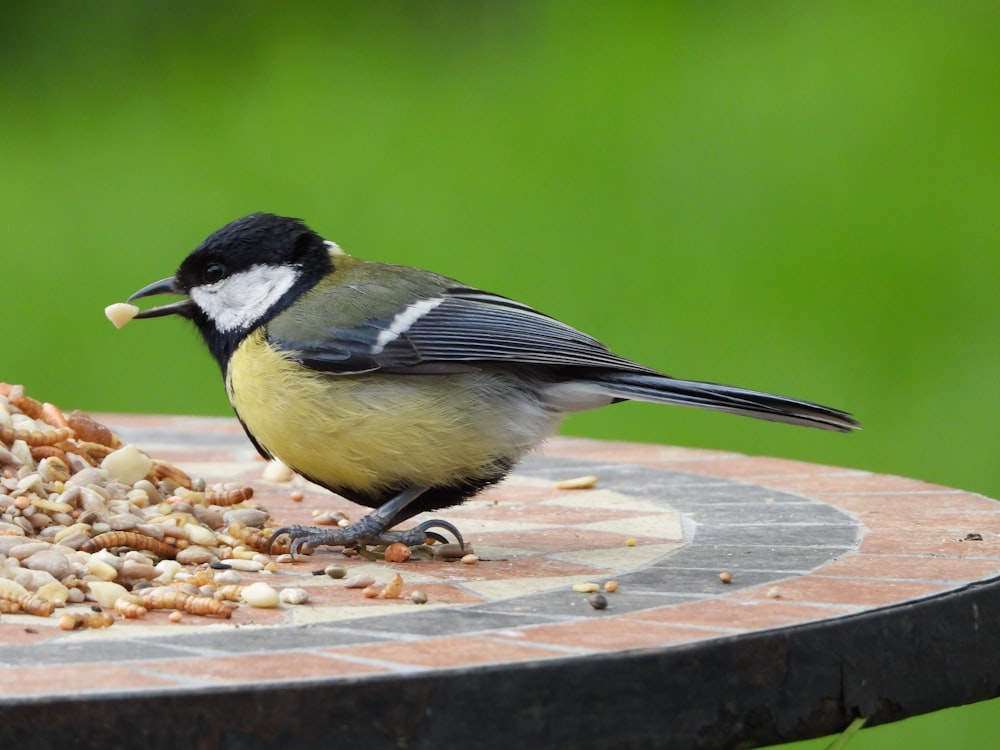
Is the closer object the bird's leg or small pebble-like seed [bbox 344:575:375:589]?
small pebble-like seed [bbox 344:575:375:589]

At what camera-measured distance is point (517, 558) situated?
2.48m

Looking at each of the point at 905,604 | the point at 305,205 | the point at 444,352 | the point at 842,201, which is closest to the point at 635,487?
the point at 444,352

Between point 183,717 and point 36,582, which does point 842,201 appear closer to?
point 36,582

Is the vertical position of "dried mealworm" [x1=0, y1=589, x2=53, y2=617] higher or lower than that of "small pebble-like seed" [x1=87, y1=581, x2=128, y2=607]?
lower

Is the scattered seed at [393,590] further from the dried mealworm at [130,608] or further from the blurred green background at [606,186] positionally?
the blurred green background at [606,186]

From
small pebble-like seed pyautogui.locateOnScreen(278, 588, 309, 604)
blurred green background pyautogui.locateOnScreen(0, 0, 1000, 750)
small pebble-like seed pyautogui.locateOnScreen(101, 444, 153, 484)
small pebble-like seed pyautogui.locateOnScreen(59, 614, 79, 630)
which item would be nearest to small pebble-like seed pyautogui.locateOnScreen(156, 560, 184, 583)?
small pebble-like seed pyautogui.locateOnScreen(278, 588, 309, 604)

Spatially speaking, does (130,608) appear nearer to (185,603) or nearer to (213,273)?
(185,603)

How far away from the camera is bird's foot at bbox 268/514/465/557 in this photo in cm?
260

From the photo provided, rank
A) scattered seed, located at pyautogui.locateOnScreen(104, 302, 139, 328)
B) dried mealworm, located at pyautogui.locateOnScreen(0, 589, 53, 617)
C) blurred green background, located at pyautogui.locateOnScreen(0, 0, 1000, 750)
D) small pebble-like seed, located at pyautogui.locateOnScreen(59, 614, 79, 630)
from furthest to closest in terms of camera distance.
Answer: blurred green background, located at pyautogui.locateOnScreen(0, 0, 1000, 750)
scattered seed, located at pyautogui.locateOnScreen(104, 302, 139, 328)
dried mealworm, located at pyautogui.locateOnScreen(0, 589, 53, 617)
small pebble-like seed, located at pyautogui.locateOnScreen(59, 614, 79, 630)

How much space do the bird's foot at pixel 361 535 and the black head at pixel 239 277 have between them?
0.50 m

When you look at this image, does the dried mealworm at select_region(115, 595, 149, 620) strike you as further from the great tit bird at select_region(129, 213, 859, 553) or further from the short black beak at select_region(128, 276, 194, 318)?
the short black beak at select_region(128, 276, 194, 318)

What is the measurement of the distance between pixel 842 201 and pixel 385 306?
3.77 m

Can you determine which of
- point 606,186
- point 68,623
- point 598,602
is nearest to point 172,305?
point 68,623

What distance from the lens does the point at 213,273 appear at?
9.73ft
